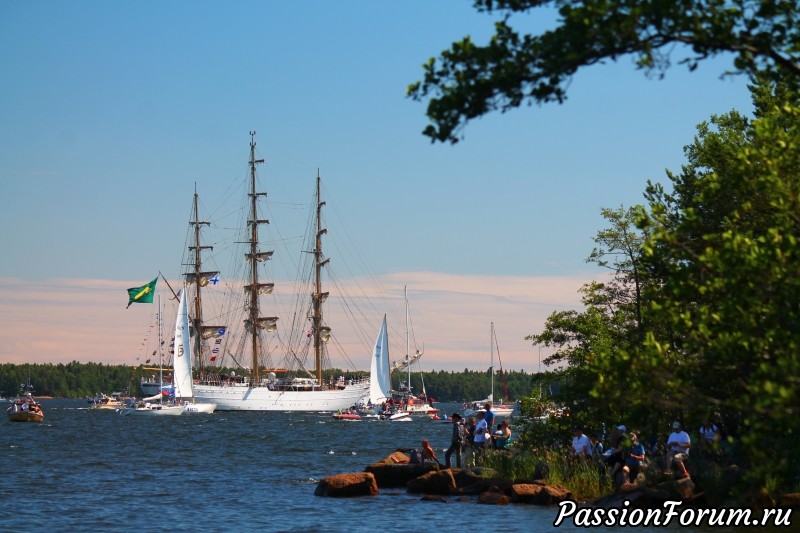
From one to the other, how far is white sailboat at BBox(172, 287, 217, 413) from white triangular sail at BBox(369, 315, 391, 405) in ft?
63.7

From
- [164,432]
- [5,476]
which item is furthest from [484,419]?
[164,432]

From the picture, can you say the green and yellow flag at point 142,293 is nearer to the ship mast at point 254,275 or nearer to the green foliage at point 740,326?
the ship mast at point 254,275

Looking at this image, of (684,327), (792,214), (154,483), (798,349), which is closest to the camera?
(798,349)

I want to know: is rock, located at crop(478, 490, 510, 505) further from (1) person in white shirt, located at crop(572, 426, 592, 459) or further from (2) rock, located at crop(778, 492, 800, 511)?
(2) rock, located at crop(778, 492, 800, 511)

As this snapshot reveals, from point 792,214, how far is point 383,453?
144ft

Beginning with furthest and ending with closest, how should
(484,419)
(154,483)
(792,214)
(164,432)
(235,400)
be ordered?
(235,400)
(164,432)
(154,483)
(484,419)
(792,214)

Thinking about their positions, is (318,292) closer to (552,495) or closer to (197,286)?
(197,286)

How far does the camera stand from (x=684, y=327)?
1498 centimetres

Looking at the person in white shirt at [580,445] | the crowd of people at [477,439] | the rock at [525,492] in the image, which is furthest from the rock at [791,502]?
the crowd of people at [477,439]

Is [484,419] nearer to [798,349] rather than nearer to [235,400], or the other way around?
[798,349]

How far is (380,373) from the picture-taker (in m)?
126

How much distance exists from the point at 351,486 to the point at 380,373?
93684mm

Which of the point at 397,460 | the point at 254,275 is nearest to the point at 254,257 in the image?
the point at 254,275

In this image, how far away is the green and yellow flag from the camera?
11538cm
